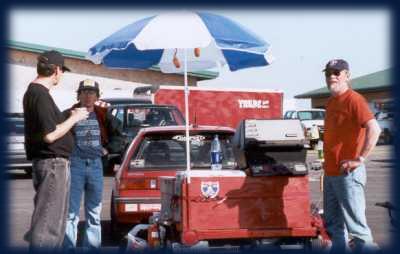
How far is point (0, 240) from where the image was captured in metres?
5.93

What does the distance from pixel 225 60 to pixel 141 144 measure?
1.45m

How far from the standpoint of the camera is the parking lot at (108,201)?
898cm

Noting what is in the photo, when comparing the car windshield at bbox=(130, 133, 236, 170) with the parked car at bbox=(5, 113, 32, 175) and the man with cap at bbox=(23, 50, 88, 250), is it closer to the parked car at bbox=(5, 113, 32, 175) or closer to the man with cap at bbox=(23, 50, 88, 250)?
the man with cap at bbox=(23, 50, 88, 250)

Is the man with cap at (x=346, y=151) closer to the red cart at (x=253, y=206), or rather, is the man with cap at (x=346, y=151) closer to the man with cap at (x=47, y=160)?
the red cart at (x=253, y=206)

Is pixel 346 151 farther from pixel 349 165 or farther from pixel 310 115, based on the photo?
pixel 310 115

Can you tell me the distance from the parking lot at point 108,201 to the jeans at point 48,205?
61 cm

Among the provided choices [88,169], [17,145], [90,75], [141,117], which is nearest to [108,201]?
[141,117]

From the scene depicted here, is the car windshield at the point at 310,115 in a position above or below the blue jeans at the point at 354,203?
above

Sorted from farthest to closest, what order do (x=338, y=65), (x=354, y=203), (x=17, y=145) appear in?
(x=17, y=145) → (x=338, y=65) → (x=354, y=203)

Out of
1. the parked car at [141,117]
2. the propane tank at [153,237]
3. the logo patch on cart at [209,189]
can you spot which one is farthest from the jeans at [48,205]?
the parked car at [141,117]

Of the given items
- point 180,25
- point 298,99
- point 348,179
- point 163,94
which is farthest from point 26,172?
point 298,99

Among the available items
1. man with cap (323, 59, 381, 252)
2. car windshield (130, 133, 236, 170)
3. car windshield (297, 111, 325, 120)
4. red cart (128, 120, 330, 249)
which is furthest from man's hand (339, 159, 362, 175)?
car windshield (297, 111, 325, 120)

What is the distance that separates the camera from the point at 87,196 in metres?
7.36

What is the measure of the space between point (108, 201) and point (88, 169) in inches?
235
